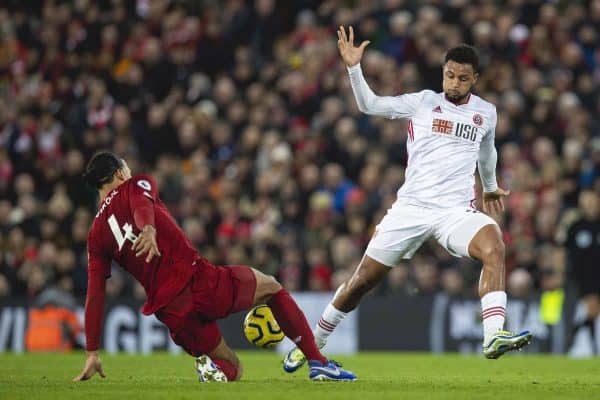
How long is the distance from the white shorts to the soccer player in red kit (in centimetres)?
108

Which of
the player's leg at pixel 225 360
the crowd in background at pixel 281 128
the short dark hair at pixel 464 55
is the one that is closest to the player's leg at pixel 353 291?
the player's leg at pixel 225 360

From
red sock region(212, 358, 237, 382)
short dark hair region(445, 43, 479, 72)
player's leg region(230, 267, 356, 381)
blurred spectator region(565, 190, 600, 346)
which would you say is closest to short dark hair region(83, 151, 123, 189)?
A: player's leg region(230, 267, 356, 381)

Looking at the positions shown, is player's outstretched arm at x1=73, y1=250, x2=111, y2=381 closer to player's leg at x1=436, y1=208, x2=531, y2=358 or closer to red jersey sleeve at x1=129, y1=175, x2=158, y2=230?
red jersey sleeve at x1=129, y1=175, x2=158, y2=230

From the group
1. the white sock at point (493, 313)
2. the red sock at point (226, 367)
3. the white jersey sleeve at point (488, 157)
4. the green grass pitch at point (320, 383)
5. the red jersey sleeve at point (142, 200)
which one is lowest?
the green grass pitch at point (320, 383)

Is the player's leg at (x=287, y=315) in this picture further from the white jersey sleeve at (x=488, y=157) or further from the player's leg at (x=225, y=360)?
the white jersey sleeve at (x=488, y=157)

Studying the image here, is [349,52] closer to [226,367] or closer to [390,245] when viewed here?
[390,245]

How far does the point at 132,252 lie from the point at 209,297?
2.19ft

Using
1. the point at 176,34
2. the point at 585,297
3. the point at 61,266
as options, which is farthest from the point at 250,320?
the point at 176,34

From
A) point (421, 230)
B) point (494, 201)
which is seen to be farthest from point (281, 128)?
point (421, 230)

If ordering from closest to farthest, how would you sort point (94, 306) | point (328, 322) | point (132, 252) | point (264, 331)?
point (94, 306) → point (132, 252) → point (264, 331) → point (328, 322)

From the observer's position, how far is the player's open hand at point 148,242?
844cm

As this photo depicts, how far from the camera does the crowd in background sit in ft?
56.5

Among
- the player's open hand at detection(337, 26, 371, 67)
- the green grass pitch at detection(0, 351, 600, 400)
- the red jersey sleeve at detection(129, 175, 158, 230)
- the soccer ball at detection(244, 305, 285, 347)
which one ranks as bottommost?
the green grass pitch at detection(0, 351, 600, 400)

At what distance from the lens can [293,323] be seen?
30.7 feet
